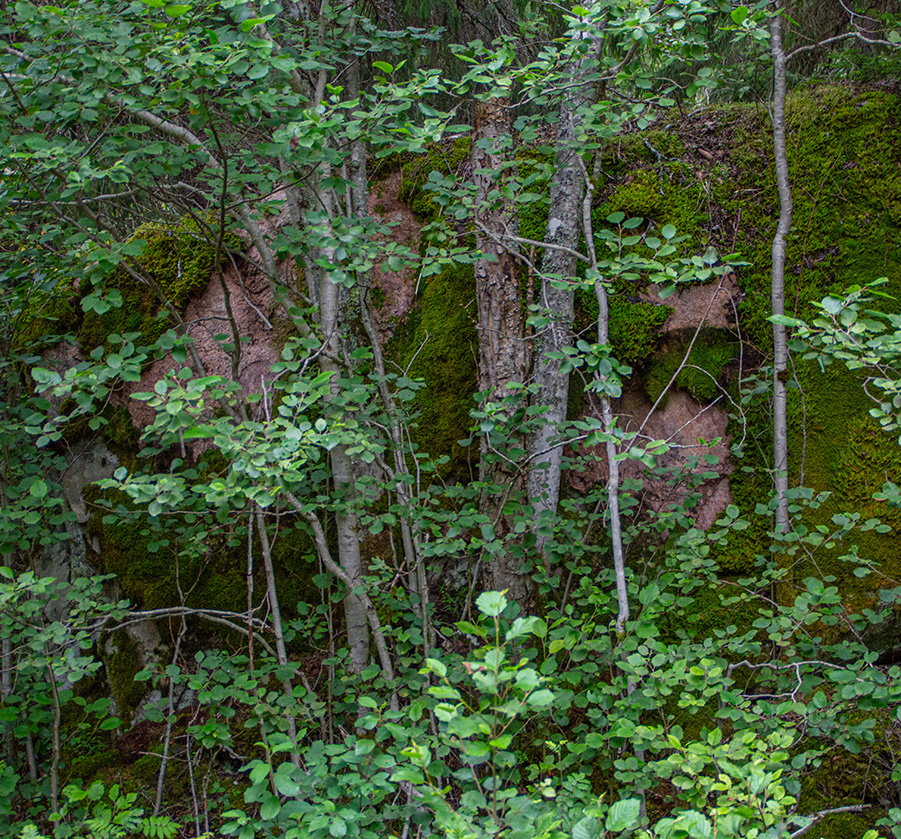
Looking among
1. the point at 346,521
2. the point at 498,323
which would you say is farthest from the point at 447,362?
the point at 346,521

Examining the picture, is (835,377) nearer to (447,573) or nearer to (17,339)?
(447,573)

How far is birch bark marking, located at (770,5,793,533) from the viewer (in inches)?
116

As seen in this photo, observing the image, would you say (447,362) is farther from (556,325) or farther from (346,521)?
(346,521)

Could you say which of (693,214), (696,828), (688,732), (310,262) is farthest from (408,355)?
(696,828)

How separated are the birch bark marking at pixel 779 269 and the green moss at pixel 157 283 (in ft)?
10.4

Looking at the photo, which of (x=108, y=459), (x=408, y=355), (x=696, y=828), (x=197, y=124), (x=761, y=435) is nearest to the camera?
(x=696, y=828)

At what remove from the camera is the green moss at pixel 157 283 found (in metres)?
3.96

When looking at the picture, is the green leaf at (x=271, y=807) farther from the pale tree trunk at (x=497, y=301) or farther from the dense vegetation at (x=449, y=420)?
the pale tree trunk at (x=497, y=301)

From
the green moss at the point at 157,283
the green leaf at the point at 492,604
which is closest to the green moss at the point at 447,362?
the green moss at the point at 157,283

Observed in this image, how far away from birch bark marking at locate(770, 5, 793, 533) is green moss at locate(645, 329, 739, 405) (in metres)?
0.27

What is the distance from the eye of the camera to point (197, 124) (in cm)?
210

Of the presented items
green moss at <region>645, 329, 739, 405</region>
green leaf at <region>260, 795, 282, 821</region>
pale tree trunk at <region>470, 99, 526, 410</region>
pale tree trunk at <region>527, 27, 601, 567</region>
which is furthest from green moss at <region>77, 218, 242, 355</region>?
green leaf at <region>260, 795, 282, 821</region>

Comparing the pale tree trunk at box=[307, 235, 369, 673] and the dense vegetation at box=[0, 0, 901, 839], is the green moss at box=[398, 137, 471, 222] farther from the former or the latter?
the pale tree trunk at box=[307, 235, 369, 673]

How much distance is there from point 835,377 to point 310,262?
256cm
